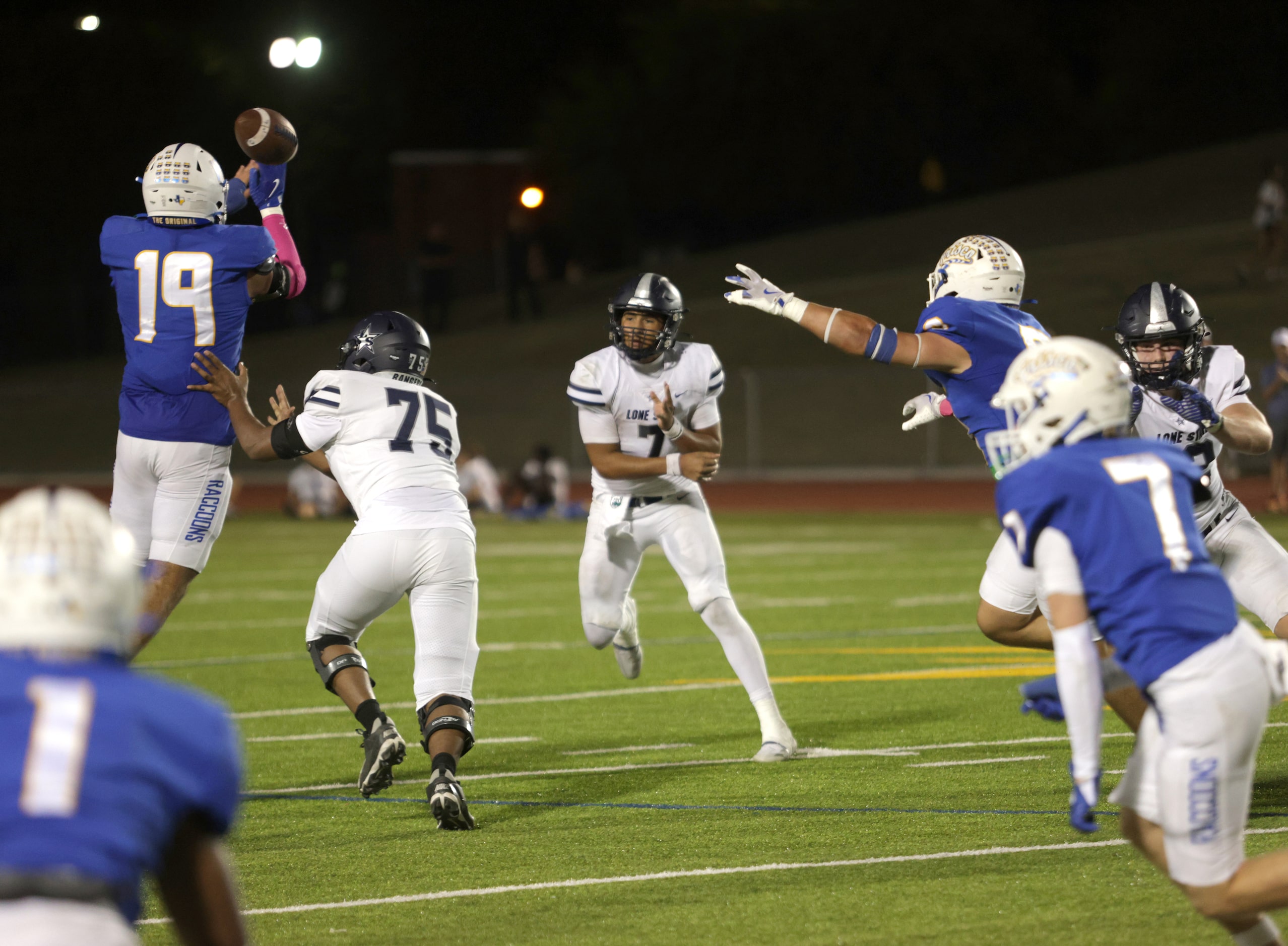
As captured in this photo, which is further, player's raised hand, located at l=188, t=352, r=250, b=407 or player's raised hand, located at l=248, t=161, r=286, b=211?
player's raised hand, located at l=248, t=161, r=286, b=211

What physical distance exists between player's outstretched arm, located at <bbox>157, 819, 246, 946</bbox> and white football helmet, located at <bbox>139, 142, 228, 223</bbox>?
490 cm

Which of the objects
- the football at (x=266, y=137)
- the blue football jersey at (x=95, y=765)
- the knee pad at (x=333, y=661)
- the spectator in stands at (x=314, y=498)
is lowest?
the spectator in stands at (x=314, y=498)

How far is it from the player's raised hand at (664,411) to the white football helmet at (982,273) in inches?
49.4

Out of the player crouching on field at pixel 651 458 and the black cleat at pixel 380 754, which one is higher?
the player crouching on field at pixel 651 458

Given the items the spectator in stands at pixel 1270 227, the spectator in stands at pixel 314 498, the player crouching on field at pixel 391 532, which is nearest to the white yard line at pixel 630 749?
the player crouching on field at pixel 391 532

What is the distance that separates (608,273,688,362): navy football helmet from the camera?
25.0 ft

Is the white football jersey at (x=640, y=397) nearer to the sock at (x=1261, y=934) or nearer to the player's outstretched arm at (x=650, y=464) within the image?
the player's outstretched arm at (x=650, y=464)

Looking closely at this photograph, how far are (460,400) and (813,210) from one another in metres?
22.8

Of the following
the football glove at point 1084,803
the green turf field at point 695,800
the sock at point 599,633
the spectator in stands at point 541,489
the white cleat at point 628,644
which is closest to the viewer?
the football glove at point 1084,803

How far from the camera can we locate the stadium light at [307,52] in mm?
12125

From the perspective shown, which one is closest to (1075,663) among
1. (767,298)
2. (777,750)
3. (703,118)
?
(767,298)

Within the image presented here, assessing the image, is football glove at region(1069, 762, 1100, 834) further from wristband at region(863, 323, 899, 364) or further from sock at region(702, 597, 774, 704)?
sock at region(702, 597, 774, 704)

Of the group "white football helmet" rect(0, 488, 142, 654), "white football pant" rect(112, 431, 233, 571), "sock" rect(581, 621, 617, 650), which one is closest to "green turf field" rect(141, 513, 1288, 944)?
"sock" rect(581, 621, 617, 650)

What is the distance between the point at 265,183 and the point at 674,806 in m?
3.30
